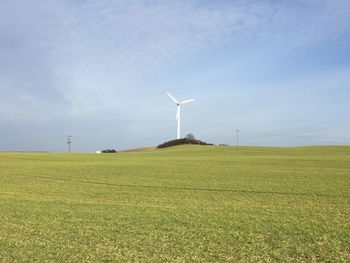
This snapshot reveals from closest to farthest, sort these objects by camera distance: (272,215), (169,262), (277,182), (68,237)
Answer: (169,262) → (68,237) → (272,215) → (277,182)

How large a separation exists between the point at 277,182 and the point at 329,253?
1856 cm

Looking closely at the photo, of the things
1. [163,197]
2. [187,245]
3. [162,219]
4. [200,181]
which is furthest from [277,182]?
[187,245]

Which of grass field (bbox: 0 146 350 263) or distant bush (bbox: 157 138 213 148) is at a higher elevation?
distant bush (bbox: 157 138 213 148)

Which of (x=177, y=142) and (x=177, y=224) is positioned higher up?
(x=177, y=142)

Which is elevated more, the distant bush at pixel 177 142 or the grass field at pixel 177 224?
the distant bush at pixel 177 142

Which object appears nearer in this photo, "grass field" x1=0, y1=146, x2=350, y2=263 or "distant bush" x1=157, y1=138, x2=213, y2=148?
"grass field" x1=0, y1=146, x2=350, y2=263

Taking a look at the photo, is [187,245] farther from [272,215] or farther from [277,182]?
[277,182]

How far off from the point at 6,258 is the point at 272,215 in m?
8.59

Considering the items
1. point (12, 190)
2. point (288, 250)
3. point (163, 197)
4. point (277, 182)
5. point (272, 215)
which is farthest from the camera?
point (277, 182)

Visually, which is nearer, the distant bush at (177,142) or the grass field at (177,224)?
the grass field at (177,224)

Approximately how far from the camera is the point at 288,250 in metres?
10.7

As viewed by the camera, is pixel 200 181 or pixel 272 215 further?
pixel 200 181

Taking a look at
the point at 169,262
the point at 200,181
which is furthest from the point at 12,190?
the point at 169,262

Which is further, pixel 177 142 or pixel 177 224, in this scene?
pixel 177 142
